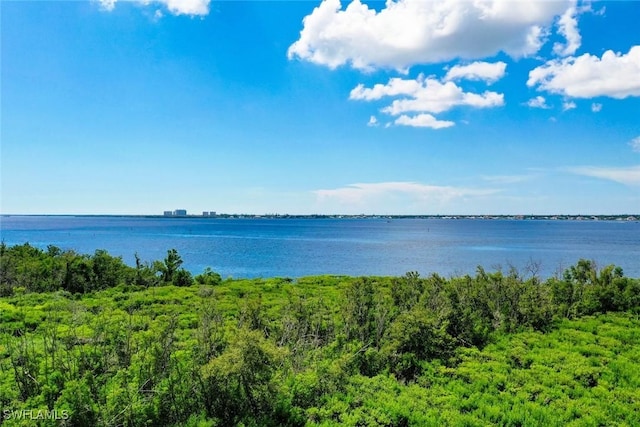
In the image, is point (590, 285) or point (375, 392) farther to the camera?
point (590, 285)

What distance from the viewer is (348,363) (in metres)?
12.5

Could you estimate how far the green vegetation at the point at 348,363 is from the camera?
30.7 feet

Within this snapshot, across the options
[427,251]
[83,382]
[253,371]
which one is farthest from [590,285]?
[427,251]

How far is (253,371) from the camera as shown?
9633 millimetres

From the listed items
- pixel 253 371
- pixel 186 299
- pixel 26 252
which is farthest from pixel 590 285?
pixel 26 252

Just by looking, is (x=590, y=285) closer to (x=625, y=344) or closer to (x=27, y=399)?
(x=625, y=344)

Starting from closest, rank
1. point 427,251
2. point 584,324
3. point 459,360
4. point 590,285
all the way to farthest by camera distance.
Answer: point 459,360
point 584,324
point 590,285
point 427,251

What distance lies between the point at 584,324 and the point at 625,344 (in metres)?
2.72

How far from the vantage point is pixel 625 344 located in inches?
600

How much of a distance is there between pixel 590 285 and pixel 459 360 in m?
13.0

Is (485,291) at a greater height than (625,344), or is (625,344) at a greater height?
(485,291)

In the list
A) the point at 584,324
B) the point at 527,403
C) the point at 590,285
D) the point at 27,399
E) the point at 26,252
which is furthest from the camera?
the point at 26,252

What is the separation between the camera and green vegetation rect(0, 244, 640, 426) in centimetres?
937

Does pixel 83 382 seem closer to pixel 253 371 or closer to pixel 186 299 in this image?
pixel 253 371
